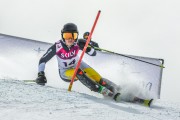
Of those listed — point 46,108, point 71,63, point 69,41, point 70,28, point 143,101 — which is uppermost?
point 70,28

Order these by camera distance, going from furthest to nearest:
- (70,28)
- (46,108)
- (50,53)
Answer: (50,53) < (70,28) < (46,108)

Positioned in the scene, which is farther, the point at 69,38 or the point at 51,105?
the point at 69,38

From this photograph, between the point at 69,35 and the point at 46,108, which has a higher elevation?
the point at 69,35

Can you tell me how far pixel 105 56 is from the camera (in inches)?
337

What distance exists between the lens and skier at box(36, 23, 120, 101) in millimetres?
6938

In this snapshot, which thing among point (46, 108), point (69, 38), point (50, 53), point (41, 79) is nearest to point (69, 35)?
point (69, 38)

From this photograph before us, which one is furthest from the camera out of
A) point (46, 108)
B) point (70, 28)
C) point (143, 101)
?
point (70, 28)

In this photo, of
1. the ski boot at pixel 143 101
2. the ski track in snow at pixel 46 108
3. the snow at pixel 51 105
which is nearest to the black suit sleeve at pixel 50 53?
the snow at pixel 51 105

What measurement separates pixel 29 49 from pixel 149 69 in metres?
2.92

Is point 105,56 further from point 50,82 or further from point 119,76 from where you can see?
point 50,82

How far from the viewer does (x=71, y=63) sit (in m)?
7.46

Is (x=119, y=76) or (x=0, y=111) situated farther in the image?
(x=119, y=76)

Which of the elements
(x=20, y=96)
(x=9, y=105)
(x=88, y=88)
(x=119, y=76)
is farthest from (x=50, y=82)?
(x=9, y=105)

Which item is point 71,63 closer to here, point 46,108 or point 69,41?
point 69,41
